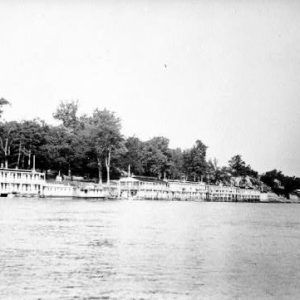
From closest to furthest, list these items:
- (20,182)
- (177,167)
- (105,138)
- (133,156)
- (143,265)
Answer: (143,265) → (20,182) → (105,138) → (133,156) → (177,167)

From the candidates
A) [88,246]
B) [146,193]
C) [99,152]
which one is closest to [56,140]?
[99,152]

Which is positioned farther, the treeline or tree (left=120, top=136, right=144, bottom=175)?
tree (left=120, top=136, right=144, bottom=175)

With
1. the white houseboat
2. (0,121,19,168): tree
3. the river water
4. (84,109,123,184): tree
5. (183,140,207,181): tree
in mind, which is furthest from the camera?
(183,140,207,181): tree

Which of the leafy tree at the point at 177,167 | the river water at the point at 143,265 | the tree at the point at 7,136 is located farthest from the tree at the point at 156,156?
the river water at the point at 143,265

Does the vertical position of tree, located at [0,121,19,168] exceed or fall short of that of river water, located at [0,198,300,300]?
it exceeds it

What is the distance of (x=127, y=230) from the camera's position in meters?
46.6

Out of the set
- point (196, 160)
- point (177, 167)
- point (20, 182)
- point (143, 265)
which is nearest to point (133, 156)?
point (196, 160)

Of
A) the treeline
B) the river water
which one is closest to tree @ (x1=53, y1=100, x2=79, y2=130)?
the treeline

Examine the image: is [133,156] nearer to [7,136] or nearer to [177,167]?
[177,167]

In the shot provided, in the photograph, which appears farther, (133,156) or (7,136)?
(133,156)

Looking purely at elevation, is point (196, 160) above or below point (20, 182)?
above

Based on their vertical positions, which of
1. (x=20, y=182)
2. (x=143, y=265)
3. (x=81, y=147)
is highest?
(x=81, y=147)

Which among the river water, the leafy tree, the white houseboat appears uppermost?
the leafy tree

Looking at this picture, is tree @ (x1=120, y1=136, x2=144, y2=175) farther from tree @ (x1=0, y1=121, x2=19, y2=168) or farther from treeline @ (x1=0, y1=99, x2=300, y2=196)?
tree @ (x1=0, y1=121, x2=19, y2=168)
